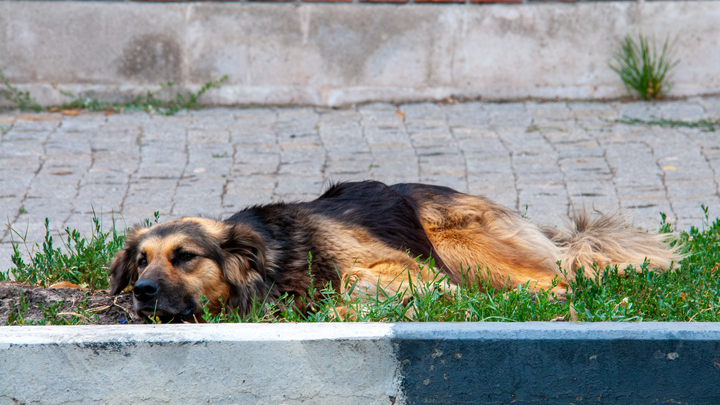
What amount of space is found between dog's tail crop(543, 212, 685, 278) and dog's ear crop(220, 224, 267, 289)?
71.5 inches

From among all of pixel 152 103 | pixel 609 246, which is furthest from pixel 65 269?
pixel 152 103

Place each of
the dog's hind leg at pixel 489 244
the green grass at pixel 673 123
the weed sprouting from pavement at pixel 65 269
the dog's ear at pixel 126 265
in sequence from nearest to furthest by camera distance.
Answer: the dog's ear at pixel 126 265
the weed sprouting from pavement at pixel 65 269
the dog's hind leg at pixel 489 244
the green grass at pixel 673 123

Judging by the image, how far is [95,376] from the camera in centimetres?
268

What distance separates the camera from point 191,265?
3.56 meters

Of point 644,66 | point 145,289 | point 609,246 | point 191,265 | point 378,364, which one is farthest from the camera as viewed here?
point 644,66

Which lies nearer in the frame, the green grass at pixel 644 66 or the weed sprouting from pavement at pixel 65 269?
the weed sprouting from pavement at pixel 65 269

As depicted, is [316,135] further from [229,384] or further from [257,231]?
[229,384]

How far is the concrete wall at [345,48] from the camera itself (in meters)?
8.86

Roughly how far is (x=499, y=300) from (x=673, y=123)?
18.2 ft

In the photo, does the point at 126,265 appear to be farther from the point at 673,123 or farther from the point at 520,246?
the point at 673,123

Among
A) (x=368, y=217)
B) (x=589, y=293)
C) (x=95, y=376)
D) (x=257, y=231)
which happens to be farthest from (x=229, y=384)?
(x=589, y=293)

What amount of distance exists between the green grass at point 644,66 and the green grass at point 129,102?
508 centimetres

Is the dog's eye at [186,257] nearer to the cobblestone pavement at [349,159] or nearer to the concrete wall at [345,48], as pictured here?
the cobblestone pavement at [349,159]

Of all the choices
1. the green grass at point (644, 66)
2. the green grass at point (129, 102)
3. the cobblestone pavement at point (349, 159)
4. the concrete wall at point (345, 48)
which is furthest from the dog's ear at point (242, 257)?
the green grass at point (644, 66)
